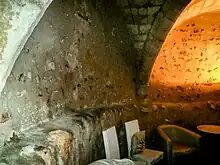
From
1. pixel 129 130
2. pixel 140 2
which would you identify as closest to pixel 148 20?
pixel 140 2

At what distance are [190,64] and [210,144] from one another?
1283 millimetres

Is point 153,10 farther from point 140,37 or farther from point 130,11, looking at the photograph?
point 140,37

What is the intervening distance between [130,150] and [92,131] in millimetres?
927

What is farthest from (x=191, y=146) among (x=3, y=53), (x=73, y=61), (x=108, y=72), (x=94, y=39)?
(x=3, y=53)

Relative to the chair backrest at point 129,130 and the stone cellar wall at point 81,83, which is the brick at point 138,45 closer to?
the stone cellar wall at point 81,83

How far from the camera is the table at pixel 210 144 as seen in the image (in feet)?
14.3

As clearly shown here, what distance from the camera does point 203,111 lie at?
5.09 meters

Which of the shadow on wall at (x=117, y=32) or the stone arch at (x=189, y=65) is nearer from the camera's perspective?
the shadow on wall at (x=117, y=32)

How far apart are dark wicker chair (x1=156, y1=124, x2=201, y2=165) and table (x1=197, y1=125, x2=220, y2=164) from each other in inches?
3.1

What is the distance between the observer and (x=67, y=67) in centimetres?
276

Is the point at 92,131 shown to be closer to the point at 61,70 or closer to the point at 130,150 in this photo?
the point at 61,70

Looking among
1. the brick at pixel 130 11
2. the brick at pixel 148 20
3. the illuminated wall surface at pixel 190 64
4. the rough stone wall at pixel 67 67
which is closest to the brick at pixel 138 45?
the rough stone wall at pixel 67 67

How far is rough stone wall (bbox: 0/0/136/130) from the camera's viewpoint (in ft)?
7.00

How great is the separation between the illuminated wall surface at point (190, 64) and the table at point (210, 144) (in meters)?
0.78
